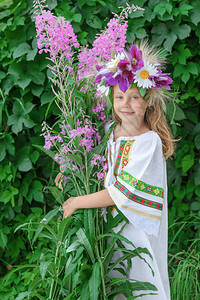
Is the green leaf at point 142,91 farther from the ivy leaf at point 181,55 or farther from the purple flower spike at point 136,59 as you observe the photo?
the ivy leaf at point 181,55

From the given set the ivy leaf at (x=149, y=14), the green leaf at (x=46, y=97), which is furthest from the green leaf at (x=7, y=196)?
the ivy leaf at (x=149, y=14)

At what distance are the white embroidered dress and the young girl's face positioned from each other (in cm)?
10

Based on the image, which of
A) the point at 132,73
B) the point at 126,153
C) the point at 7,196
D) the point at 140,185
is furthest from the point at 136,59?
the point at 7,196

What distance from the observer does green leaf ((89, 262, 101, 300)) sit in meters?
1.56

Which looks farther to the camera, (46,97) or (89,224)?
(46,97)

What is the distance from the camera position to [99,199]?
5.48ft

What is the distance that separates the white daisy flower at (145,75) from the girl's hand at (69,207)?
1.88ft

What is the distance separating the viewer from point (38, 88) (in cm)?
241

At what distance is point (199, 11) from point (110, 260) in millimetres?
1568

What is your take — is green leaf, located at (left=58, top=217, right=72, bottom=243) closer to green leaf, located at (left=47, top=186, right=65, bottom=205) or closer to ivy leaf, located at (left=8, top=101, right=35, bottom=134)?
green leaf, located at (left=47, top=186, right=65, bottom=205)

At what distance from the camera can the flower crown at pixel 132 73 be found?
1646 millimetres

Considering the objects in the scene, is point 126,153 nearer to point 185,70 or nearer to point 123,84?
point 123,84

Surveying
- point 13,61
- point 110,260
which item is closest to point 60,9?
point 13,61

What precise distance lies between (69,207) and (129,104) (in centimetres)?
52
